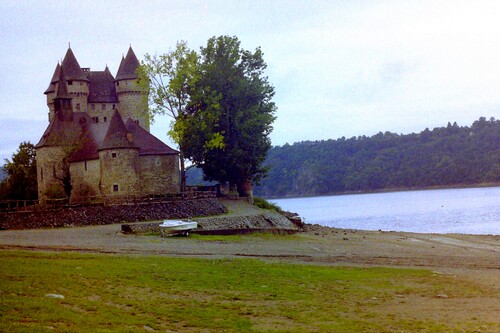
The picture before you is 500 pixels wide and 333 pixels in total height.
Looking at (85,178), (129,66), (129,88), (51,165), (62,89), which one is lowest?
(85,178)

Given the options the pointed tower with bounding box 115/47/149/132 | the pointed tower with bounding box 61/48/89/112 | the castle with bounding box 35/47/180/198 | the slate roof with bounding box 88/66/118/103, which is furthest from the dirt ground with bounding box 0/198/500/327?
the slate roof with bounding box 88/66/118/103

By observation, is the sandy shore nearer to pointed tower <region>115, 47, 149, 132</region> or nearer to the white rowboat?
the white rowboat

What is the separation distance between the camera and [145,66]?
6122cm

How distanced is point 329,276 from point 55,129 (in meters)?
44.5

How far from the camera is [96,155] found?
189 ft

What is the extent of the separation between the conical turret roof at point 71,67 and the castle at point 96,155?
13 cm

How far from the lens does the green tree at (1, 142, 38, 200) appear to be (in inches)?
2643

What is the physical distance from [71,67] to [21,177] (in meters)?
12.5

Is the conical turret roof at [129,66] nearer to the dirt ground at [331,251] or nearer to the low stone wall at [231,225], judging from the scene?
the low stone wall at [231,225]

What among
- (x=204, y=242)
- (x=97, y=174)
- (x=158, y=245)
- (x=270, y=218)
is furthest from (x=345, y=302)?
(x=97, y=174)

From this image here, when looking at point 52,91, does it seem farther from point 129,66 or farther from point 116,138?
point 116,138

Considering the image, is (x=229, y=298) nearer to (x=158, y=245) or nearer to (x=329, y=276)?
(x=329, y=276)

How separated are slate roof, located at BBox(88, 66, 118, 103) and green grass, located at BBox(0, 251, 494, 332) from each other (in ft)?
157

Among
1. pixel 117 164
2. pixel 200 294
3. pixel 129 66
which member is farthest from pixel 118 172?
pixel 200 294
